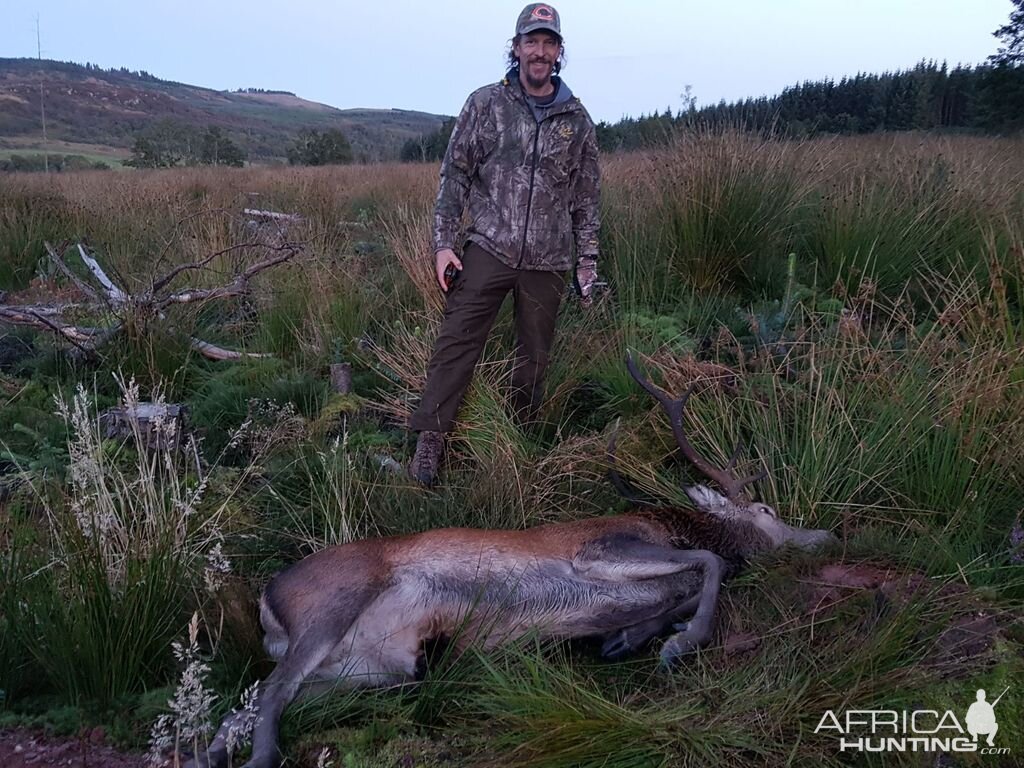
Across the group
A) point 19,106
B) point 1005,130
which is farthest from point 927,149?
point 19,106

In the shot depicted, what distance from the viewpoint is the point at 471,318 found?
4934 millimetres

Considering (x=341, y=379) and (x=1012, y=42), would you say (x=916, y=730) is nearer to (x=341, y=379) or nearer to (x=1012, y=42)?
(x=341, y=379)

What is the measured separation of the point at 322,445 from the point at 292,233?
14.0ft

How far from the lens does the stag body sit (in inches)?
124

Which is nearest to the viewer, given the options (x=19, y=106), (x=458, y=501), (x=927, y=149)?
(x=458, y=501)

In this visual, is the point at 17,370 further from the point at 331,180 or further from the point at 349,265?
the point at 331,180

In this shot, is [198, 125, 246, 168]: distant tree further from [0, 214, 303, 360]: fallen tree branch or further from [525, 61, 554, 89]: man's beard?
[525, 61, 554, 89]: man's beard

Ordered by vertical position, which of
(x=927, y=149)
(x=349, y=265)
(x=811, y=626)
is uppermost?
(x=927, y=149)

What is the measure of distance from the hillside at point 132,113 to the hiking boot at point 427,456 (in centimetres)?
2031

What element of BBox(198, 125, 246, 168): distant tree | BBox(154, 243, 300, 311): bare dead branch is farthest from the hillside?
BBox(154, 243, 300, 311): bare dead branch

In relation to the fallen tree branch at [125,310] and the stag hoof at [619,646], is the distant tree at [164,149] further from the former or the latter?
the stag hoof at [619,646]

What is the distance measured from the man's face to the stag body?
2401 mm

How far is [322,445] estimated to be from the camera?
4840 millimetres

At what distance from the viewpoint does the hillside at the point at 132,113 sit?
6297cm
